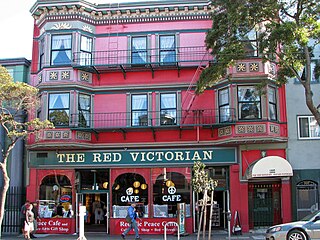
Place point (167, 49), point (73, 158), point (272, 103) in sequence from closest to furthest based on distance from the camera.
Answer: point (272, 103) < point (73, 158) < point (167, 49)

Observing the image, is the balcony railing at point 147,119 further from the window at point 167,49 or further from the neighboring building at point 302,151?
the neighboring building at point 302,151

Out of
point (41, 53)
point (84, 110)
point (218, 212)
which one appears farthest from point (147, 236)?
point (41, 53)

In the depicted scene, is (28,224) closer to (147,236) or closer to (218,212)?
(147,236)

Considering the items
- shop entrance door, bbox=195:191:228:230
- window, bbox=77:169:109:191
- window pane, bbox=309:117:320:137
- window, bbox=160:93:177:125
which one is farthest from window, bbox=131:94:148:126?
window pane, bbox=309:117:320:137

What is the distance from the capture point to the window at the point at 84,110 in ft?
74.8

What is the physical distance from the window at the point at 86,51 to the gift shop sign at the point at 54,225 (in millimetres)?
8136

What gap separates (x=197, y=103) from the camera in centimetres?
2283

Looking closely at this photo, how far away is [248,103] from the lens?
21656mm

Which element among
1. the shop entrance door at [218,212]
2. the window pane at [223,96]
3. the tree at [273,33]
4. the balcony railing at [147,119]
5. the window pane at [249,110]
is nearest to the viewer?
the tree at [273,33]

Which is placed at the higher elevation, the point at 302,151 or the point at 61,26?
the point at 61,26

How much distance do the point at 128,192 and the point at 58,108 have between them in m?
5.56

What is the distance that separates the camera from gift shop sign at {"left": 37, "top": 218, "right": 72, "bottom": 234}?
22406 mm

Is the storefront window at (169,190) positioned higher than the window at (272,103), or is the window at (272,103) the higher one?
the window at (272,103)

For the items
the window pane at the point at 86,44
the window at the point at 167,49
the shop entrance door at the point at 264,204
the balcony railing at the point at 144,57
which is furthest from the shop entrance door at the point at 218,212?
the window pane at the point at 86,44
